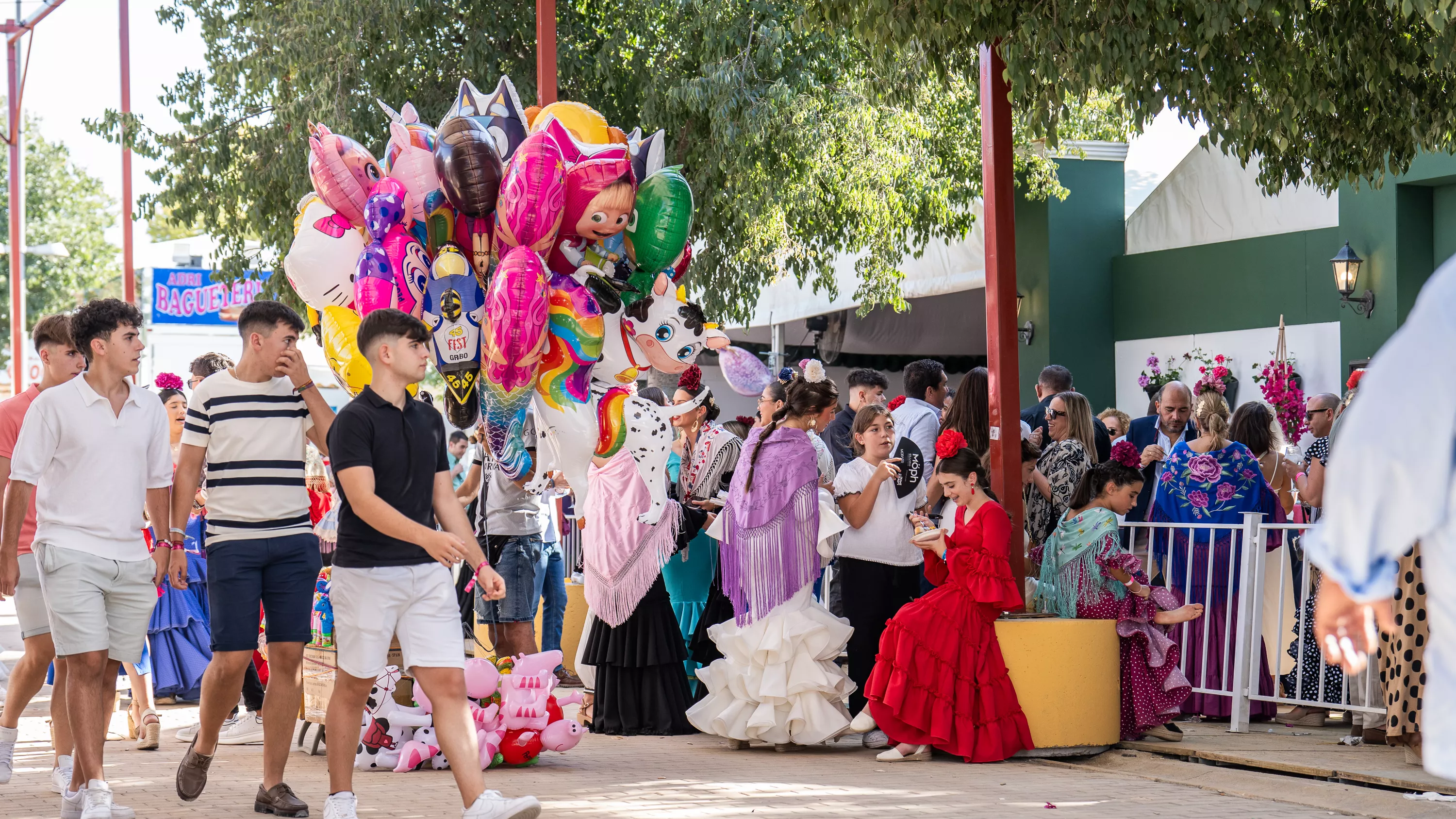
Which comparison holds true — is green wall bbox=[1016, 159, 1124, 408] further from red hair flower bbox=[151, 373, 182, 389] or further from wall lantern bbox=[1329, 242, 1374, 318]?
red hair flower bbox=[151, 373, 182, 389]

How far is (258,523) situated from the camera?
564 centimetres

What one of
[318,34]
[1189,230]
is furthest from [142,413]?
[1189,230]

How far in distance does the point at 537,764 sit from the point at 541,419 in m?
1.69

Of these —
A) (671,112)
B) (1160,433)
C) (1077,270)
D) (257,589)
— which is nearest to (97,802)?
(257,589)

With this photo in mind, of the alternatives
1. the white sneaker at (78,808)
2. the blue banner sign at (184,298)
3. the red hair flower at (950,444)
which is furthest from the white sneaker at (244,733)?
the blue banner sign at (184,298)

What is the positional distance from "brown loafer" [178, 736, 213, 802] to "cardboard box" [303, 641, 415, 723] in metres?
1.04

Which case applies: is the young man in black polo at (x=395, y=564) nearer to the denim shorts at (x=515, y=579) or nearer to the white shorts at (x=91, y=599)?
the white shorts at (x=91, y=599)

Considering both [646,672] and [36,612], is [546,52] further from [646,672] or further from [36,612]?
[36,612]

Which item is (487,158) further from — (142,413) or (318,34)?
(318,34)

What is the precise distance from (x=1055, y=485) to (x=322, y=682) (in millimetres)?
3862

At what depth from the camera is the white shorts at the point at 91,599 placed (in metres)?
5.49

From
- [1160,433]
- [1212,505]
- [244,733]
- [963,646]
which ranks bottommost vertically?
[244,733]

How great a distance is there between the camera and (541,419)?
20.8 feet

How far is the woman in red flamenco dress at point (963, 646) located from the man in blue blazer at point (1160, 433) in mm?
1469
